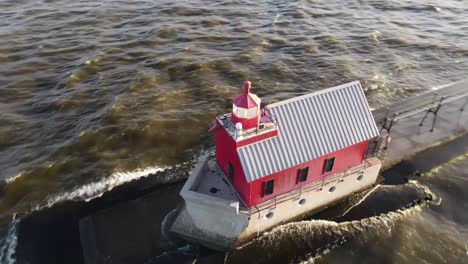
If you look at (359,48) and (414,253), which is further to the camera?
(359,48)

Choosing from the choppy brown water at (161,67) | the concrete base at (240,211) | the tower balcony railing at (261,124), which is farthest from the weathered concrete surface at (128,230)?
the tower balcony railing at (261,124)

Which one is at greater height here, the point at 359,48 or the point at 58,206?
the point at 359,48

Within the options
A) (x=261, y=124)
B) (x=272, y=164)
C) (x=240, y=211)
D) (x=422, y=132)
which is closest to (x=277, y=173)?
(x=272, y=164)

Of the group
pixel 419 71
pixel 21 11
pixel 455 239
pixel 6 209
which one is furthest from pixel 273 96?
pixel 21 11

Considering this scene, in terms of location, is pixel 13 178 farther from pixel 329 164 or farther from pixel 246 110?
pixel 329 164

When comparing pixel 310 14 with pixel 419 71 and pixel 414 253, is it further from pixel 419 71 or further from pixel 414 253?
pixel 414 253

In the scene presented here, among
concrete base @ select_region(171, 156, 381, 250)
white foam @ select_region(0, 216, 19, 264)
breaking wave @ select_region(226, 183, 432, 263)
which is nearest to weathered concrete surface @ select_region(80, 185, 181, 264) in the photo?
concrete base @ select_region(171, 156, 381, 250)
